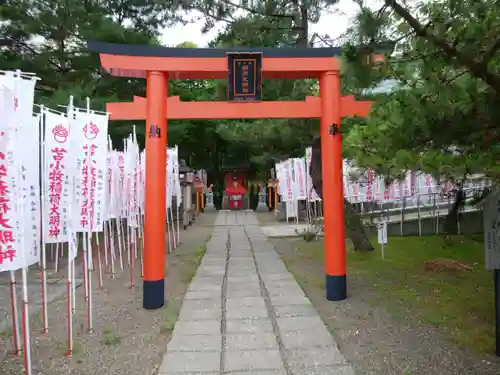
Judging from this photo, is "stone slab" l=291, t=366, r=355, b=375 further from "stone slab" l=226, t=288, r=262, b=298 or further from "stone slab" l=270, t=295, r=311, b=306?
"stone slab" l=226, t=288, r=262, b=298

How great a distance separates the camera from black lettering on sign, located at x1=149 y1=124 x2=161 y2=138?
5.46 meters

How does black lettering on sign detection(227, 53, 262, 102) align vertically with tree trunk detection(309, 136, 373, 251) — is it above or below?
above

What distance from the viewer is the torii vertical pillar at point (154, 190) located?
546cm

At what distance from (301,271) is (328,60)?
155 inches

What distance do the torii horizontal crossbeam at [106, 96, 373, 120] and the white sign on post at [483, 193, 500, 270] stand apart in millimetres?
2282

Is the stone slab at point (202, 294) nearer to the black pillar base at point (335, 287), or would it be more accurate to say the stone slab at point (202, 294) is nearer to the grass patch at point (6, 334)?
the black pillar base at point (335, 287)

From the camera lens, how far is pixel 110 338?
14.6ft

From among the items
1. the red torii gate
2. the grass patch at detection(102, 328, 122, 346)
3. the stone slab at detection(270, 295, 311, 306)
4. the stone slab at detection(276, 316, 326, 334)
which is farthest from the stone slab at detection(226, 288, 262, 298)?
the grass patch at detection(102, 328, 122, 346)

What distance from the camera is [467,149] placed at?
351cm

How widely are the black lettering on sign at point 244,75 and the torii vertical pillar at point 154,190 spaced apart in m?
0.90

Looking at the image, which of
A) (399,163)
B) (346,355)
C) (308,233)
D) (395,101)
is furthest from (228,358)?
(308,233)

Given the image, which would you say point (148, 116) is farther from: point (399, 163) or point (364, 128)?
point (399, 163)

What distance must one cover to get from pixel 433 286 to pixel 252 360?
3.85 metres

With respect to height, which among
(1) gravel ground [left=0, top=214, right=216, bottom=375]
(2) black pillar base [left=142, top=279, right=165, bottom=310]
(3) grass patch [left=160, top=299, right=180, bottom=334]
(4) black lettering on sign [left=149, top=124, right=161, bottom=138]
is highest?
(4) black lettering on sign [left=149, top=124, right=161, bottom=138]
